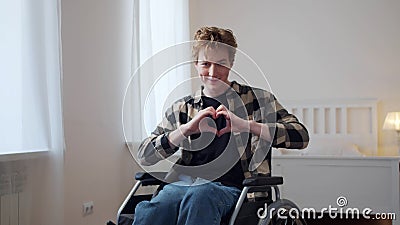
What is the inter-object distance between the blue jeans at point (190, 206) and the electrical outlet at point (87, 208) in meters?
1.20

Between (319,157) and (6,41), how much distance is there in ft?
7.21

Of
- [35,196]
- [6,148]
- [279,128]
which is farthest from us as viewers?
[35,196]

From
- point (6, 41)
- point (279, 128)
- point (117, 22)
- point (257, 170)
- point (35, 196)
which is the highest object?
point (117, 22)

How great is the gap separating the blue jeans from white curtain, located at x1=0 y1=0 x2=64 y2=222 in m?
0.77

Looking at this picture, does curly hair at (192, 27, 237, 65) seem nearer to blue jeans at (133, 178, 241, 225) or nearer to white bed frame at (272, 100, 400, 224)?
blue jeans at (133, 178, 241, 225)

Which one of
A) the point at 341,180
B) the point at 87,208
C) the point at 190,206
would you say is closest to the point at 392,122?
the point at 341,180

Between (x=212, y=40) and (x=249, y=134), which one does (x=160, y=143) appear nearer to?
(x=249, y=134)

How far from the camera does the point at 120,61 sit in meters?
3.48

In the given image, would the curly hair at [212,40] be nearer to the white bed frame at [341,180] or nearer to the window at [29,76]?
the window at [29,76]

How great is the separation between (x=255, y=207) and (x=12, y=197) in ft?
3.64

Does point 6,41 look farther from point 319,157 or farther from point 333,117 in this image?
point 333,117

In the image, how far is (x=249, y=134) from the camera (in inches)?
79.5

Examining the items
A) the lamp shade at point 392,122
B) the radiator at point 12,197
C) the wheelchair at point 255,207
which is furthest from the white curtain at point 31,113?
the lamp shade at point 392,122

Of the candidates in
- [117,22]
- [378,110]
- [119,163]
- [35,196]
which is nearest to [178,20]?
[117,22]
